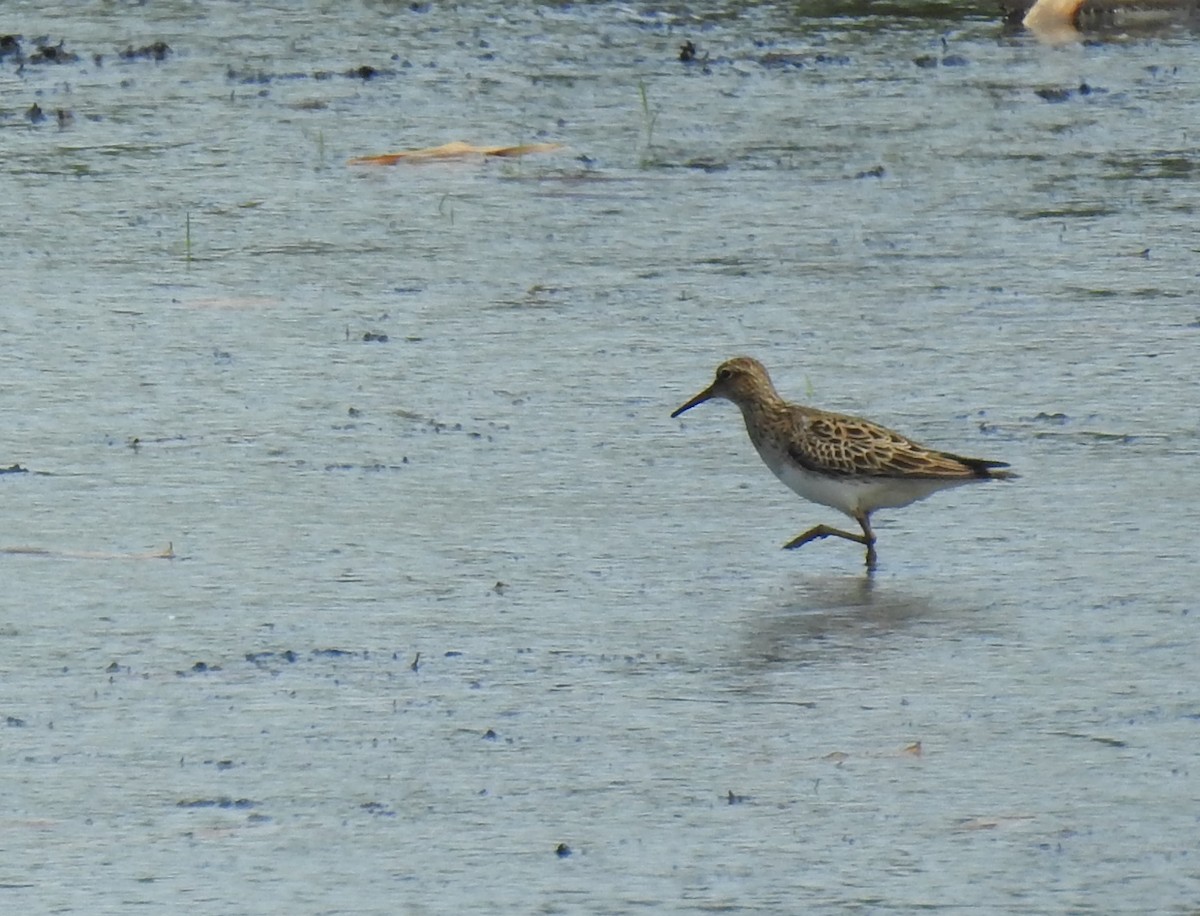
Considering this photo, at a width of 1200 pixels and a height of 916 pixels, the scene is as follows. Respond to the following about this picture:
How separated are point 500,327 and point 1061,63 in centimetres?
654

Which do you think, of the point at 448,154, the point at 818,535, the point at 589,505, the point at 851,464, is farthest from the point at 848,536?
the point at 448,154

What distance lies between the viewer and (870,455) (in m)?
7.86

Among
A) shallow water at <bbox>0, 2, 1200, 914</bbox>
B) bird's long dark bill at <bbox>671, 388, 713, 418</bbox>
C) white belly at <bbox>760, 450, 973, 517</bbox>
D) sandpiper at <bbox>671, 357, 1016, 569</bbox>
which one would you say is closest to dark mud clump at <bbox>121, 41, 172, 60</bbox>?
shallow water at <bbox>0, 2, 1200, 914</bbox>

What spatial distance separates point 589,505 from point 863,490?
0.74 metres

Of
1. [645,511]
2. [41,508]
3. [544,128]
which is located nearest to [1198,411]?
[645,511]

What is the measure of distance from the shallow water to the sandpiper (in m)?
0.15

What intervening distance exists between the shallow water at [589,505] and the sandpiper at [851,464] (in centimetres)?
15

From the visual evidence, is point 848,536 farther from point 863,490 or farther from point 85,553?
point 85,553

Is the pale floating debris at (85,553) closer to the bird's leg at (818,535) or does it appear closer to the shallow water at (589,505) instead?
the shallow water at (589,505)

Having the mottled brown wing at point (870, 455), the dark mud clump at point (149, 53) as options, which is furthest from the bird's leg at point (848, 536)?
the dark mud clump at point (149, 53)

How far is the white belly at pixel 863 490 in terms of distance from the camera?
7.82 m

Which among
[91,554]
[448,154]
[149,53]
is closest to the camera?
[91,554]

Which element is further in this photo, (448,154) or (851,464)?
(448,154)

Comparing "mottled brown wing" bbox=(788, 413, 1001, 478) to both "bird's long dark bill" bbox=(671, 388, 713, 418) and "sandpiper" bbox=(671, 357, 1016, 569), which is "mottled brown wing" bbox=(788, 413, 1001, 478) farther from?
"bird's long dark bill" bbox=(671, 388, 713, 418)
